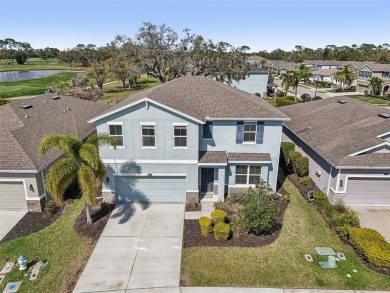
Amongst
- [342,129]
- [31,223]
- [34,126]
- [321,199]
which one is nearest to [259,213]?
[321,199]

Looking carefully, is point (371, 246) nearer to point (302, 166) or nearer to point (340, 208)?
point (340, 208)

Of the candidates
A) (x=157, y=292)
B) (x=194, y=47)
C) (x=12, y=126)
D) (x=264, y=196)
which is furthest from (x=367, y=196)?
(x=194, y=47)

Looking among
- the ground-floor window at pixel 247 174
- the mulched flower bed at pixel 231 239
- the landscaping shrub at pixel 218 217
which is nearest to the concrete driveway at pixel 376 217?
the mulched flower bed at pixel 231 239

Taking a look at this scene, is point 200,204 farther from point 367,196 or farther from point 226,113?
point 367,196

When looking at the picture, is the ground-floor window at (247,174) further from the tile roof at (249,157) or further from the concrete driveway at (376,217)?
the concrete driveway at (376,217)

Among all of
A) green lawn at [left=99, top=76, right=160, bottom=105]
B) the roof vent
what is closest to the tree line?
green lawn at [left=99, top=76, right=160, bottom=105]

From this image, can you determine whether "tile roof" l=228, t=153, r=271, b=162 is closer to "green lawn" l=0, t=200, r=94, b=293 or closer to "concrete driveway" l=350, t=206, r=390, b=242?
"concrete driveway" l=350, t=206, r=390, b=242
